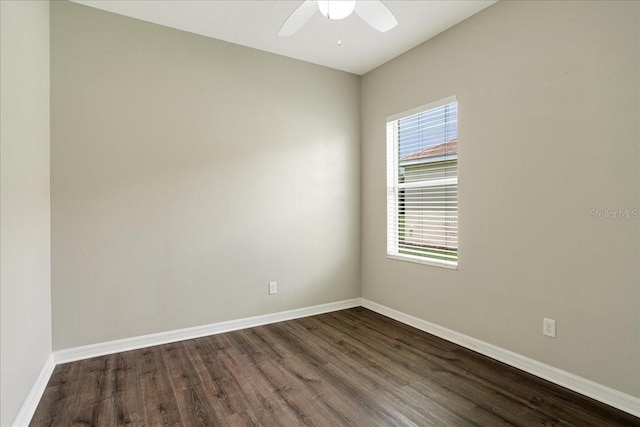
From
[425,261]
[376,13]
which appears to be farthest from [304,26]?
[425,261]

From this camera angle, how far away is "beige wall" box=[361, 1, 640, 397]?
2.02 m

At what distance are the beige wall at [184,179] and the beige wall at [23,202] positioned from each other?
0.20m

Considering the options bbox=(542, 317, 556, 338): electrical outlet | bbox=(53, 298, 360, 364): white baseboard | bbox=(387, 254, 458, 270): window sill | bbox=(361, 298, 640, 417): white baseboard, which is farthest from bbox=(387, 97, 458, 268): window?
bbox=(53, 298, 360, 364): white baseboard

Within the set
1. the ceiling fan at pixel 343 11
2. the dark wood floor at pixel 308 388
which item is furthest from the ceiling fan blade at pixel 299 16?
the dark wood floor at pixel 308 388

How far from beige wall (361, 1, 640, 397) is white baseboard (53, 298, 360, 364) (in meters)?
1.29

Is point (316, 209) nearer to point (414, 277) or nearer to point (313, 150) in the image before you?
point (313, 150)

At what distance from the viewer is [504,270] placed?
265cm

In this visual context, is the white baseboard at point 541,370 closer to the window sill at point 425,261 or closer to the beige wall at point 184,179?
the window sill at point 425,261

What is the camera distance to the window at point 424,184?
3105mm

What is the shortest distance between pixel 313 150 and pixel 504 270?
2.25 metres

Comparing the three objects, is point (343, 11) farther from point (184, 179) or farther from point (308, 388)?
point (308, 388)

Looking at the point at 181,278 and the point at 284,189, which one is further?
the point at 284,189

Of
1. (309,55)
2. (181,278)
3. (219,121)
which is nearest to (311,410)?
(181,278)

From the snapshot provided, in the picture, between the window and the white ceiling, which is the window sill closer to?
the window
